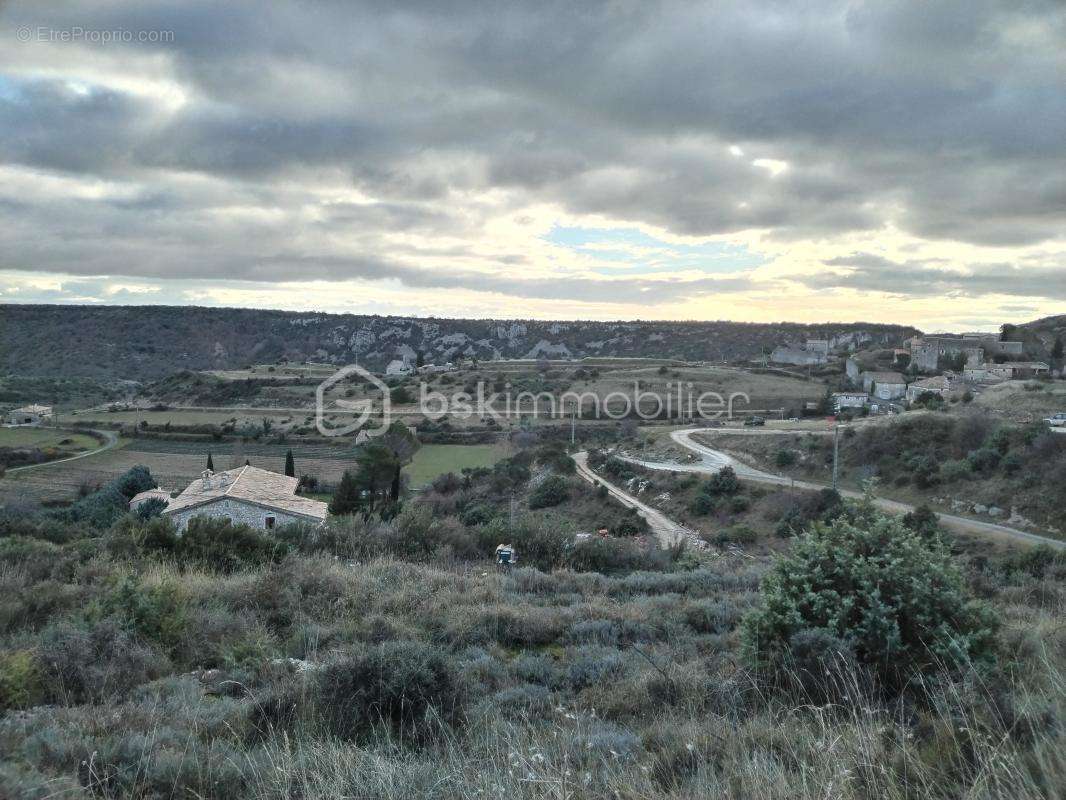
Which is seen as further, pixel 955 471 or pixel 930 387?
pixel 930 387

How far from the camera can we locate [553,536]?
1231 cm

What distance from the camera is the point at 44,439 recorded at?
47344mm

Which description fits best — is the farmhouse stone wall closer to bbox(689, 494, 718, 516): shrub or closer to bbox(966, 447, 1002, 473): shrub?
bbox(689, 494, 718, 516): shrub

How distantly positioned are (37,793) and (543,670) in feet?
10.8

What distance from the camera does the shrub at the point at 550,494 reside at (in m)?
36.2

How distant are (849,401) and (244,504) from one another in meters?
51.1

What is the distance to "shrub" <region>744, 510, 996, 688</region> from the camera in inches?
177

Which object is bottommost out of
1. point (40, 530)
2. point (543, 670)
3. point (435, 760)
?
point (40, 530)

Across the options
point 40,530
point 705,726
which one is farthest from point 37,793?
point 40,530

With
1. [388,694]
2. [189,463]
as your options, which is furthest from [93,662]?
[189,463]

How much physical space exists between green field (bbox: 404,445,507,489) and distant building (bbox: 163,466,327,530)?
47.8ft

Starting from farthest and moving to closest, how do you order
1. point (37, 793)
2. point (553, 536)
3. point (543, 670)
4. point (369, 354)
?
point (369, 354), point (553, 536), point (543, 670), point (37, 793)

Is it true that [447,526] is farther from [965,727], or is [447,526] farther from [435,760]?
[965,727]

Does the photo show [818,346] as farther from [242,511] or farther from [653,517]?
[242,511]
